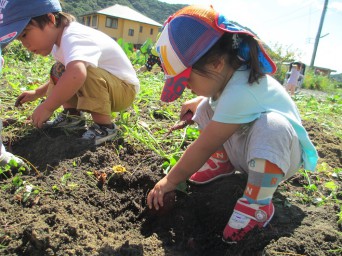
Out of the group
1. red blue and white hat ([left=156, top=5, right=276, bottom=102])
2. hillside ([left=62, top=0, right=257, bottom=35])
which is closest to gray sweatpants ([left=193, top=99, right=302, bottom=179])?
red blue and white hat ([left=156, top=5, right=276, bottom=102])

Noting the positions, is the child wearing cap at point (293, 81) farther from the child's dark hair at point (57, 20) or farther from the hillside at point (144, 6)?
the hillside at point (144, 6)

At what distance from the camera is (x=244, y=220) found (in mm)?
1360

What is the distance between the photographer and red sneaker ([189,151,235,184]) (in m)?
1.83

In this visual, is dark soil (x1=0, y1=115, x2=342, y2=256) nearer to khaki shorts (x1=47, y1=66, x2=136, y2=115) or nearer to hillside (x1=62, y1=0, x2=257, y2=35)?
khaki shorts (x1=47, y1=66, x2=136, y2=115)

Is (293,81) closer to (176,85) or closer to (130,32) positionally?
(176,85)

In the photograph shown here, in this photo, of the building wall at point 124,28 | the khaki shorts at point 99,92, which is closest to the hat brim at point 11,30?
the khaki shorts at point 99,92

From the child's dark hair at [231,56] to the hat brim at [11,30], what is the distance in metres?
1.04

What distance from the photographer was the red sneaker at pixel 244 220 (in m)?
1.36

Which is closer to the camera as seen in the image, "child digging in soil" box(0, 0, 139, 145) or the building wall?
"child digging in soil" box(0, 0, 139, 145)

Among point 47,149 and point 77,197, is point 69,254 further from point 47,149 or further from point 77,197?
point 47,149

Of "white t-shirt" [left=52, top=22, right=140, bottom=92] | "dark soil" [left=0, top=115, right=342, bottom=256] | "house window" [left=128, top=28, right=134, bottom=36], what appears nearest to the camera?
"dark soil" [left=0, top=115, right=342, bottom=256]

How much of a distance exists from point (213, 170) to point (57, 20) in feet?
4.34

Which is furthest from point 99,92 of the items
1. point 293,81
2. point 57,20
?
point 293,81

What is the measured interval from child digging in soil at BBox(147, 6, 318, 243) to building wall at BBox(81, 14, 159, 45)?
36384 mm
